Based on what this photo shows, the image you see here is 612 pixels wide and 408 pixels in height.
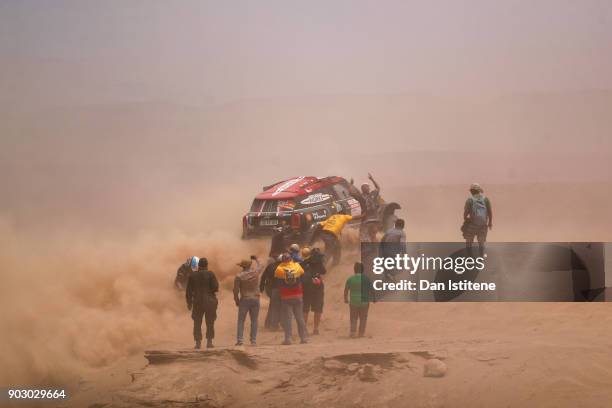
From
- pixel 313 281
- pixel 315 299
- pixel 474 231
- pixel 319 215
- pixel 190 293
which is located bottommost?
pixel 315 299

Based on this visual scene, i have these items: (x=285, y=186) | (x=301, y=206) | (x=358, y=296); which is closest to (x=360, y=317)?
(x=358, y=296)

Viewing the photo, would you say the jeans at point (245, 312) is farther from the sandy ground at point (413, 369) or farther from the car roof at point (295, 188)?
the car roof at point (295, 188)

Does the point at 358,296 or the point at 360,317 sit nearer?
the point at 358,296

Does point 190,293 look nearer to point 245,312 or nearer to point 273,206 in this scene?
point 245,312

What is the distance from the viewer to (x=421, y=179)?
1220 inches

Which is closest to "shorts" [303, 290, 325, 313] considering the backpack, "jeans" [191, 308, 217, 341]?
"jeans" [191, 308, 217, 341]

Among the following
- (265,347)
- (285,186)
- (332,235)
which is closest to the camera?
(265,347)

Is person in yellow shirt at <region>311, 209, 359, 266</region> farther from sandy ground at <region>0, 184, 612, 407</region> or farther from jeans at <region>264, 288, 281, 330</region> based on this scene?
jeans at <region>264, 288, 281, 330</region>

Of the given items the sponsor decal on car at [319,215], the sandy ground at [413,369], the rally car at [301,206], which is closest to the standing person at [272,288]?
the sandy ground at [413,369]

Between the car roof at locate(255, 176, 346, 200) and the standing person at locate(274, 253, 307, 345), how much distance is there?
4.17m

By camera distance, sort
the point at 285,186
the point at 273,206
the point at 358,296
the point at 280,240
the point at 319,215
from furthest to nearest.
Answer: the point at 285,186 → the point at 319,215 → the point at 273,206 → the point at 280,240 → the point at 358,296

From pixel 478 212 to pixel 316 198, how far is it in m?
3.82

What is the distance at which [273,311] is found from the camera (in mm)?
14242

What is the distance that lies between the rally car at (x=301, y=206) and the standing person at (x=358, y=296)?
342 cm
